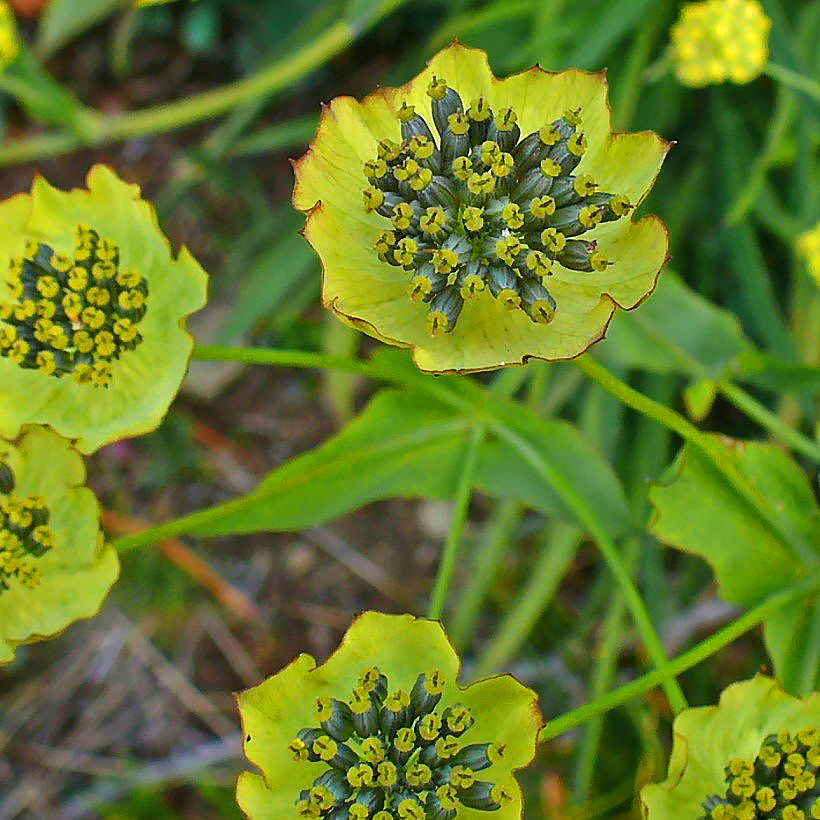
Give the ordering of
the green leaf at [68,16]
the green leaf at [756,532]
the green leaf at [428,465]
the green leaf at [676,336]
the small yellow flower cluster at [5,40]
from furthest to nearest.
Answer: the green leaf at [68,16]
the small yellow flower cluster at [5,40]
the green leaf at [676,336]
the green leaf at [428,465]
the green leaf at [756,532]

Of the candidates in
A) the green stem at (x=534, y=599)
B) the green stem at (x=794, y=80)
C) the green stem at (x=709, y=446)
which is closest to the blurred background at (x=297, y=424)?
the green stem at (x=534, y=599)

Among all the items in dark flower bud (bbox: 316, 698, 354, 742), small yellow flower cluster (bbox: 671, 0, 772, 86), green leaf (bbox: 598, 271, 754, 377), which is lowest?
dark flower bud (bbox: 316, 698, 354, 742)

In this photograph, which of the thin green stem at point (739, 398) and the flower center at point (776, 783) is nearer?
the flower center at point (776, 783)

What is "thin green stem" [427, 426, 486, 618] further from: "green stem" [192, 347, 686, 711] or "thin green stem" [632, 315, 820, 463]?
"thin green stem" [632, 315, 820, 463]

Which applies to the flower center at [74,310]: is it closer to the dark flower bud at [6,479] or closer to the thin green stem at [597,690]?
the dark flower bud at [6,479]

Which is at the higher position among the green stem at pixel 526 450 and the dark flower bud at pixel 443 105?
the dark flower bud at pixel 443 105

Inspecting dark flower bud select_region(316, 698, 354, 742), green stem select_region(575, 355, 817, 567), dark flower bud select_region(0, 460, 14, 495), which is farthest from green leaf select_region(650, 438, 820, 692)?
dark flower bud select_region(0, 460, 14, 495)

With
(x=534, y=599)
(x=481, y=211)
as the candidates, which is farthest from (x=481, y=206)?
(x=534, y=599)
